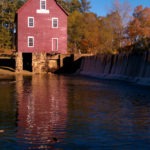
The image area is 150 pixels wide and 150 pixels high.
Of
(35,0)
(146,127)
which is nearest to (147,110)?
(146,127)

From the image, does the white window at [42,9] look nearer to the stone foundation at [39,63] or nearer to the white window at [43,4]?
the white window at [43,4]

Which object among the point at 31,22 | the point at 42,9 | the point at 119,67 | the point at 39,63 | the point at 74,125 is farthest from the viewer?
the point at 39,63

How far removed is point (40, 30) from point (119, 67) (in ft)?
51.9

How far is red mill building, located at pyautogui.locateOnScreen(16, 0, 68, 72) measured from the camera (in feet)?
171

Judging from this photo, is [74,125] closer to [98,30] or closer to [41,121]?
[41,121]

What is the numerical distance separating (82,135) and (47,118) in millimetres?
3136

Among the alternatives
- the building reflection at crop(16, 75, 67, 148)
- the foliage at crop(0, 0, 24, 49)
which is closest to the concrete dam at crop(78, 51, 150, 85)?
the building reflection at crop(16, 75, 67, 148)

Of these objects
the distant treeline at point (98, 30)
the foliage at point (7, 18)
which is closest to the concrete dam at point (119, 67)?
the distant treeline at point (98, 30)

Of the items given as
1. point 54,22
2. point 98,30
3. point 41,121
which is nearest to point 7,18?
point 98,30

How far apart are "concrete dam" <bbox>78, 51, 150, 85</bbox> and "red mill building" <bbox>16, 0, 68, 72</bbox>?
4.69m

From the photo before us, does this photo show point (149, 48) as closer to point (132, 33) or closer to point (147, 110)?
point (147, 110)

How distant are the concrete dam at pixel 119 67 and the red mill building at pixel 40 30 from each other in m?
4.69

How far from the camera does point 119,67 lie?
40.7 m

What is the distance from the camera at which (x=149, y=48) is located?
35.8 m
